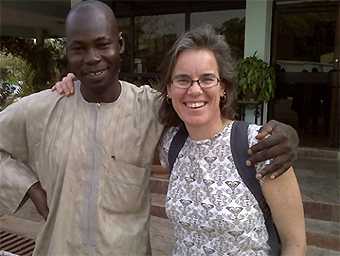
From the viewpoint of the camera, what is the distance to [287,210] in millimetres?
1296

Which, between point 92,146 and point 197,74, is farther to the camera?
point 92,146

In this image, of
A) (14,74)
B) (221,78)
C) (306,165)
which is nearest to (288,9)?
(306,165)

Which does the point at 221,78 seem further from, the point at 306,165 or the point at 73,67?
the point at 306,165

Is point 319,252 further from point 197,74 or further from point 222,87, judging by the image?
point 197,74

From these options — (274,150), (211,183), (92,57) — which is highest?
(92,57)

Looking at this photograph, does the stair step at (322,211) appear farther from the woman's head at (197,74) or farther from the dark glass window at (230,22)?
the dark glass window at (230,22)

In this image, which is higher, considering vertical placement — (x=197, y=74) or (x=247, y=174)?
(x=197, y=74)

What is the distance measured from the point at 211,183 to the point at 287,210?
233 mm

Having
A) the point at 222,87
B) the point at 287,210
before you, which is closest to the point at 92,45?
the point at 222,87

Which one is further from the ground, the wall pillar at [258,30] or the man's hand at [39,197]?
the wall pillar at [258,30]

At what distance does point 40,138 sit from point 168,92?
0.46 meters

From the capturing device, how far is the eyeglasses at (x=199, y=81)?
4.37ft

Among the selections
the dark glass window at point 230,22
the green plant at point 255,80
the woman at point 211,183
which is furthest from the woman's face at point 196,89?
the dark glass window at point 230,22

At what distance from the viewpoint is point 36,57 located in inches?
437
